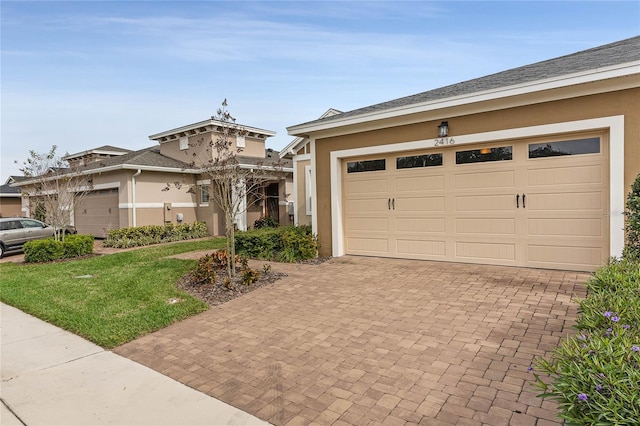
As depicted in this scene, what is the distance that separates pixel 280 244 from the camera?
985 cm

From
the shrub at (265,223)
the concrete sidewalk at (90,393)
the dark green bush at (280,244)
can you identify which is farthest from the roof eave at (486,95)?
the shrub at (265,223)

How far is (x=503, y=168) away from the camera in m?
7.30

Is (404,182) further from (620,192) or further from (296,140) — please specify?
(296,140)

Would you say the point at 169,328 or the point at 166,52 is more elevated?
the point at 166,52

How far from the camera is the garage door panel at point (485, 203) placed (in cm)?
724

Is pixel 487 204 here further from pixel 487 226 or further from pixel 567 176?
pixel 567 176

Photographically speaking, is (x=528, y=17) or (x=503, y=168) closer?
(x=503, y=168)

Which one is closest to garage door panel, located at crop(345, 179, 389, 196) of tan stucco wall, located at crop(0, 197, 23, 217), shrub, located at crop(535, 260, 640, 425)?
shrub, located at crop(535, 260, 640, 425)

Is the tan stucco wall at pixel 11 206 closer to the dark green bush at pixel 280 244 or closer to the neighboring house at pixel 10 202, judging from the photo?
the neighboring house at pixel 10 202

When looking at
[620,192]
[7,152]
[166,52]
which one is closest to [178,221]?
[166,52]

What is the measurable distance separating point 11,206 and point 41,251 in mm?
22524

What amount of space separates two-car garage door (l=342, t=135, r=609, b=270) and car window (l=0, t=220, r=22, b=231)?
12452 mm

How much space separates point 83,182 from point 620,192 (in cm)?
1896

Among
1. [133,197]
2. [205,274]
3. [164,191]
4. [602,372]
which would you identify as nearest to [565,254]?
[602,372]
